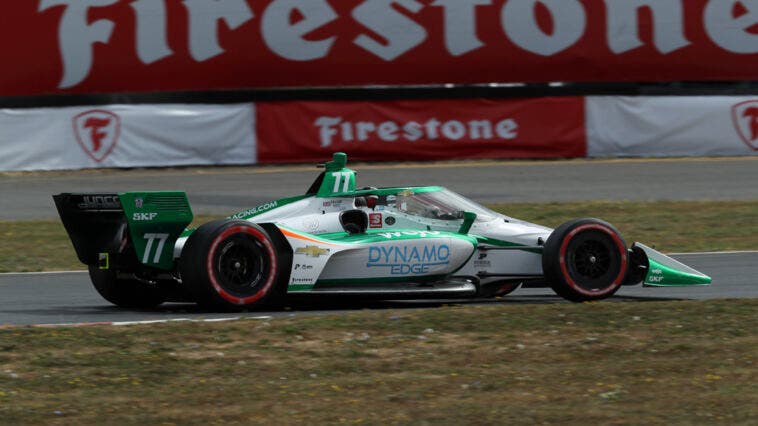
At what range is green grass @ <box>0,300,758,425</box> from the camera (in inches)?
271

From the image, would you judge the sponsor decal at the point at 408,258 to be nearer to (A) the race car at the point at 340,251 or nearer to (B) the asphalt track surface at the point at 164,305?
(A) the race car at the point at 340,251

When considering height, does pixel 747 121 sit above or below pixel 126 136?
below

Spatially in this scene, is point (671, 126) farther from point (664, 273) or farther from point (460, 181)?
point (664, 273)

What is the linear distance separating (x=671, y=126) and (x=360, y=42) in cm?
625

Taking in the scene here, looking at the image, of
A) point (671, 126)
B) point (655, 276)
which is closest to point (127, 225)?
point (655, 276)

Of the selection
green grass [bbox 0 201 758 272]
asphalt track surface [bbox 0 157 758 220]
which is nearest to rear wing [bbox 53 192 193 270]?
green grass [bbox 0 201 758 272]

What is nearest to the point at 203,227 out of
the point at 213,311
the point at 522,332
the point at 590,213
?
the point at 213,311

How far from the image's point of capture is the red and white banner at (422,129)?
25344mm

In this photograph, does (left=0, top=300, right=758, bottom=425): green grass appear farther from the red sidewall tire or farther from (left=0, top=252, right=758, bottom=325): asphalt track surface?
(left=0, top=252, right=758, bottom=325): asphalt track surface

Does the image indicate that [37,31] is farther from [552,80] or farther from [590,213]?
[590,213]

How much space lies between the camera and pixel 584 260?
11.2m

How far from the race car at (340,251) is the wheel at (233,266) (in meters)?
0.01

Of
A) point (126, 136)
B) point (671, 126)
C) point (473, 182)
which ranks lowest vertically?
point (473, 182)

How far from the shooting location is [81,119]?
963 inches
